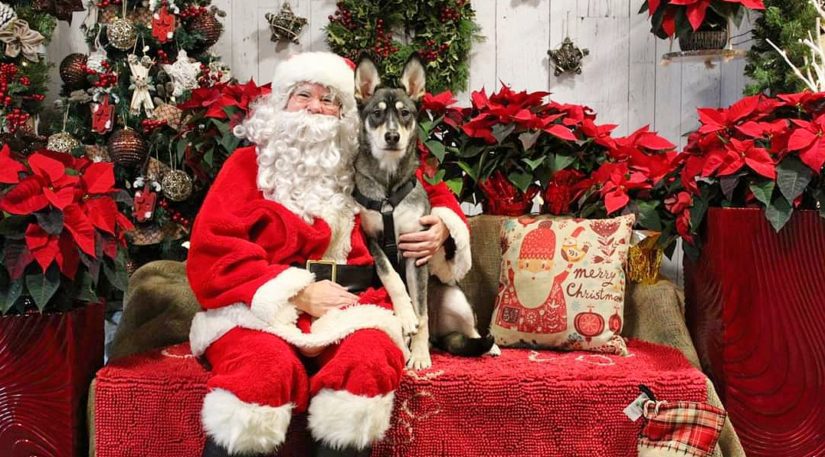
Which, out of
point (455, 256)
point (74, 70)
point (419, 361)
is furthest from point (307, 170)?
point (74, 70)

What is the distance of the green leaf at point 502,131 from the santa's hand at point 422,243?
1.88ft

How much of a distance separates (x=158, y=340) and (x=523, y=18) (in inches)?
85.6

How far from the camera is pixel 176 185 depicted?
270 centimetres

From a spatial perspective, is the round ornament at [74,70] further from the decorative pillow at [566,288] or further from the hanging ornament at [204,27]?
the decorative pillow at [566,288]

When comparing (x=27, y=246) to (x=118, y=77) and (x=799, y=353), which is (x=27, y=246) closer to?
(x=118, y=77)

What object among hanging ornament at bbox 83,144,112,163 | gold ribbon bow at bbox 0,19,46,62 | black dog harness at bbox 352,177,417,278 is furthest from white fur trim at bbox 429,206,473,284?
gold ribbon bow at bbox 0,19,46,62

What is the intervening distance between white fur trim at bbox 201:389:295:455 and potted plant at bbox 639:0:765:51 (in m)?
2.17

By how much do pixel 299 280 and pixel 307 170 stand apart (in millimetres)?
382

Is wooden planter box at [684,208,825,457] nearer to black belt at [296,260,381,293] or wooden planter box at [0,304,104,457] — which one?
black belt at [296,260,381,293]

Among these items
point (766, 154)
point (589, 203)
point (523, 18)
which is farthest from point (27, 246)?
point (523, 18)

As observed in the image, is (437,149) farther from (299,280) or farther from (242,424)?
(242,424)

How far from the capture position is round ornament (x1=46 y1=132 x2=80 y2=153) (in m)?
2.65

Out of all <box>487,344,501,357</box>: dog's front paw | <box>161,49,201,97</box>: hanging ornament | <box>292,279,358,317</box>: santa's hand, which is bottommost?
<box>487,344,501,357</box>: dog's front paw

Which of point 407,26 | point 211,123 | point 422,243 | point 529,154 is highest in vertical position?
point 407,26
